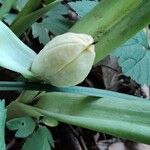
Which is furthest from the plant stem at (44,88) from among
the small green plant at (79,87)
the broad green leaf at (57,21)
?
the broad green leaf at (57,21)

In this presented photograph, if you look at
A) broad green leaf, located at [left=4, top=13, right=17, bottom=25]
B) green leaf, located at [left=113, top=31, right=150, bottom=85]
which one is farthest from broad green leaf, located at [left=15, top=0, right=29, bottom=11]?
green leaf, located at [left=113, top=31, right=150, bottom=85]

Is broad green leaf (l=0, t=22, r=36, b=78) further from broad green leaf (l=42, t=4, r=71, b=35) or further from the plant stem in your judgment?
broad green leaf (l=42, t=4, r=71, b=35)

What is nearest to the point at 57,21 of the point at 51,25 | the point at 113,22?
the point at 51,25

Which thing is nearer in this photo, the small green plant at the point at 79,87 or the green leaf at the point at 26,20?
the small green plant at the point at 79,87

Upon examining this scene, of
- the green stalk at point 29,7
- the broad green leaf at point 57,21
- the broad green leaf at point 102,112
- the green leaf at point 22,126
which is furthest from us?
the broad green leaf at point 57,21

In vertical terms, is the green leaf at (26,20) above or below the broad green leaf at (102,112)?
above

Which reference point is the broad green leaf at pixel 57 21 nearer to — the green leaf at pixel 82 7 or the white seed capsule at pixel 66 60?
the green leaf at pixel 82 7

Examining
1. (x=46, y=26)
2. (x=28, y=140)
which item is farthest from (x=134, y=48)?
(x=28, y=140)
